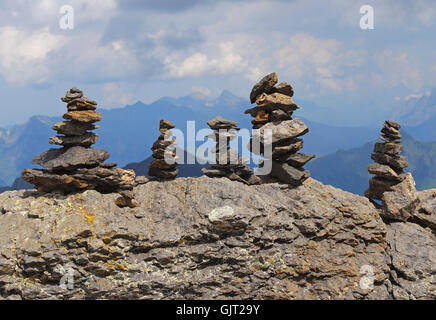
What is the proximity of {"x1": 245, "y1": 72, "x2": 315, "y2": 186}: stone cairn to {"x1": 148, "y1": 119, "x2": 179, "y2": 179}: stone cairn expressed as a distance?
4893 mm

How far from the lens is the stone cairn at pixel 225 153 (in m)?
19.3

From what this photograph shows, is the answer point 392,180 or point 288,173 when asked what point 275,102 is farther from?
point 392,180

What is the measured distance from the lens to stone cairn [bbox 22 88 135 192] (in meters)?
16.9

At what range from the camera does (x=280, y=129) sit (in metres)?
20.1

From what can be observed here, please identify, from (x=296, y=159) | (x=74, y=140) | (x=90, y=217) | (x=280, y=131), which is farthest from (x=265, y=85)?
(x=90, y=217)

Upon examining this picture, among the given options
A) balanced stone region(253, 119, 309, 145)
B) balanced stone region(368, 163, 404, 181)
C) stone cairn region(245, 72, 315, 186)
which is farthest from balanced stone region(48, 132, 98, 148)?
balanced stone region(368, 163, 404, 181)

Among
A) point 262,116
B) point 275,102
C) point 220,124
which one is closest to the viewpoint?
point 220,124

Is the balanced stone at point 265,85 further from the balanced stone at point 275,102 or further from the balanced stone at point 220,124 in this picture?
the balanced stone at point 220,124

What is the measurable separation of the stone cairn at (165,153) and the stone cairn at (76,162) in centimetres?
168

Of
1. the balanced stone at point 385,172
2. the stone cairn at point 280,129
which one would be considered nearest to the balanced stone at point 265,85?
the stone cairn at point 280,129

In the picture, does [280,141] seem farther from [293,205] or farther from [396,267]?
[396,267]

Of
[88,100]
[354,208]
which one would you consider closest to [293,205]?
[354,208]

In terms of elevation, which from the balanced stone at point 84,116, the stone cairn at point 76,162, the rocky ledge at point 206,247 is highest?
the balanced stone at point 84,116

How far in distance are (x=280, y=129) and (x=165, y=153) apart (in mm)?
6909
